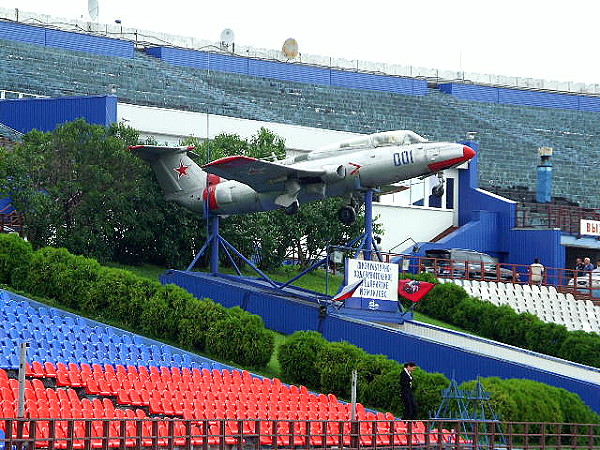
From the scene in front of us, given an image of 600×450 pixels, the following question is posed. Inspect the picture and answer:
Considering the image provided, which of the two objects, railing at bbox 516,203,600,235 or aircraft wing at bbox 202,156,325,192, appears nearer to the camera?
aircraft wing at bbox 202,156,325,192

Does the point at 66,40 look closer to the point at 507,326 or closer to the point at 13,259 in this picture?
the point at 13,259

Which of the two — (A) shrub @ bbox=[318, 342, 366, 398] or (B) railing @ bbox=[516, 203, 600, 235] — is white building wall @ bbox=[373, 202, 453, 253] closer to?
(B) railing @ bbox=[516, 203, 600, 235]

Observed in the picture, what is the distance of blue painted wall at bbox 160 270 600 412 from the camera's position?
31406 mm

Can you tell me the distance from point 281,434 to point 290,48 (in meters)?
51.9

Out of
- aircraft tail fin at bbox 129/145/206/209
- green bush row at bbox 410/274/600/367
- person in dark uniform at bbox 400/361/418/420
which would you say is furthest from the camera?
aircraft tail fin at bbox 129/145/206/209

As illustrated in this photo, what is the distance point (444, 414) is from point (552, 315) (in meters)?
17.5

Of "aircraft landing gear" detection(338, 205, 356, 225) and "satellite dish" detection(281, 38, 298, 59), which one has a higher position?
"satellite dish" detection(281, 38, 298, 59)

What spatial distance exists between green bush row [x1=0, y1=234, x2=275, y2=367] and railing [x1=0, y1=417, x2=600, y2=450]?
23.0ft

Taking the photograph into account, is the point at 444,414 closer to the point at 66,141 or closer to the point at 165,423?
the point at 165,423

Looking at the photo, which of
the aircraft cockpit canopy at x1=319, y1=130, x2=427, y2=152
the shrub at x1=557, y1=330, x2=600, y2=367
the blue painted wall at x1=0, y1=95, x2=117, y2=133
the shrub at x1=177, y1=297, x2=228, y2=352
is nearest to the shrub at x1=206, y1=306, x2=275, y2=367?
the shrub at x1=177, y1=297, x2=228, y2=352

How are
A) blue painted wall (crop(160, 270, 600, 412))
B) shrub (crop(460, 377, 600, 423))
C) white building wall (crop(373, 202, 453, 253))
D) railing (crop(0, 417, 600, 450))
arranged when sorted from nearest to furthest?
1. railing (crop(0, 417, 600, 450))
2. shrub (crop(460, 377, 600, 423))
3. blue painted wall (crop(160, 270, 600, 412))
4. white building wall (crop(373, 202, 453, 253))

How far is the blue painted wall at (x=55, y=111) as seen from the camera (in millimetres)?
45281

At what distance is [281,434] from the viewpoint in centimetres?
2253

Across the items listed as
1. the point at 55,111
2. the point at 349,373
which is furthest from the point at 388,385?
the point at 55,111
